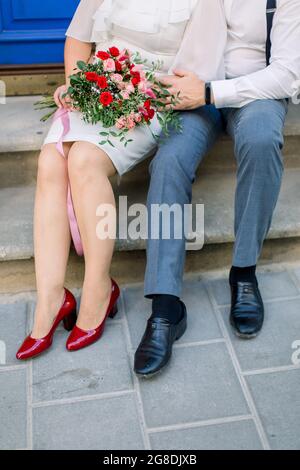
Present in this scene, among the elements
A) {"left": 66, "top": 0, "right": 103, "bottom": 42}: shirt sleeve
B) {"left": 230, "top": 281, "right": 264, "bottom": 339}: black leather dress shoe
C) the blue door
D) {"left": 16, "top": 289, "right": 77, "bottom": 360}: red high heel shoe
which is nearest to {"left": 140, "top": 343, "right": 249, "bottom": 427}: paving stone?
{"left": 230, "top": 281, "right": 264, "bottom": 339}: black leather dress shoe

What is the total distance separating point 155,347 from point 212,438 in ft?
1.18

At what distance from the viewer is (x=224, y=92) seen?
2221 millimetres

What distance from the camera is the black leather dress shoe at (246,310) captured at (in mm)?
2271

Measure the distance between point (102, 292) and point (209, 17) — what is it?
41.1 inches

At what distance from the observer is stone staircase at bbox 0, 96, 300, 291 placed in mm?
2521

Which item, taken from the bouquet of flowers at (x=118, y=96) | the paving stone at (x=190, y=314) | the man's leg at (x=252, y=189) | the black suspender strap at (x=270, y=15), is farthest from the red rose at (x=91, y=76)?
the paving stone at (x=190, y=314)

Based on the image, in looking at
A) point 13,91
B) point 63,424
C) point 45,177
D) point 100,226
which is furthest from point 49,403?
point 13,91

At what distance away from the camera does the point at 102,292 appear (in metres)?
2.23

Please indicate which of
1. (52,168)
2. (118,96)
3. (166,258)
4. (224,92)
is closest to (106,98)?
(118,96)

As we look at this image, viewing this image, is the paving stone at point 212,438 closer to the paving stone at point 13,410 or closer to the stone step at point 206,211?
the paving stone at point 13,410

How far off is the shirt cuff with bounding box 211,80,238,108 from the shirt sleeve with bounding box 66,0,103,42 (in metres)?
0.56

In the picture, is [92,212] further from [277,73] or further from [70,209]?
[277,73]

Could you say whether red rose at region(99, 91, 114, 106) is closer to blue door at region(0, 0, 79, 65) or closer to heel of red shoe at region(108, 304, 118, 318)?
heel of red shoe at region(108, 304, 118, 318)
